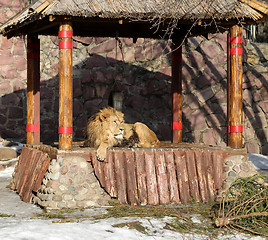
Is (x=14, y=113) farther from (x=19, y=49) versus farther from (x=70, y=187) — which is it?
(x=70, y=187)

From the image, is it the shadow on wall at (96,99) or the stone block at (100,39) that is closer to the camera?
the shadow on wall at (96,99)

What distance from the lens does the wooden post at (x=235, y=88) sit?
27.3 feet

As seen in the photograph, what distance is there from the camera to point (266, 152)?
13508 mm

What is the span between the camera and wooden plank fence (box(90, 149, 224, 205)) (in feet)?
25.1

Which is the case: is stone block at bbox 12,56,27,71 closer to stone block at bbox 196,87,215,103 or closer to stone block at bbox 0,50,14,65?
stone block at bbox 0,50,14,65

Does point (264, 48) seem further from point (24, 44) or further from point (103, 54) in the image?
point (24, 44)

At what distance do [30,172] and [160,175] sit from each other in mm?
2348

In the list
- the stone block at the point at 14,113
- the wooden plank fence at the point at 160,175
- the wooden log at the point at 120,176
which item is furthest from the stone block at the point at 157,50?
the wooden log at the point at 120,176

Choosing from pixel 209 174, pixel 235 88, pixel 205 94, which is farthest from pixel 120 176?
pixel 205 94

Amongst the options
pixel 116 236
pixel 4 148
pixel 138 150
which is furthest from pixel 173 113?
pixel 116 236

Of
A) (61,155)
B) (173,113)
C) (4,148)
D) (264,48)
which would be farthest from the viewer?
(264,48)

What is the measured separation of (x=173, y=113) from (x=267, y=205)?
4.61 m

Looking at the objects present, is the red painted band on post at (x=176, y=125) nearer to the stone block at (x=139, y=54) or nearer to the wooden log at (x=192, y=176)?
the wooden log at (x=192, y=176)

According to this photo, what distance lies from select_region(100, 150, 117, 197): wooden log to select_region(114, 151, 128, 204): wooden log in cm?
6
